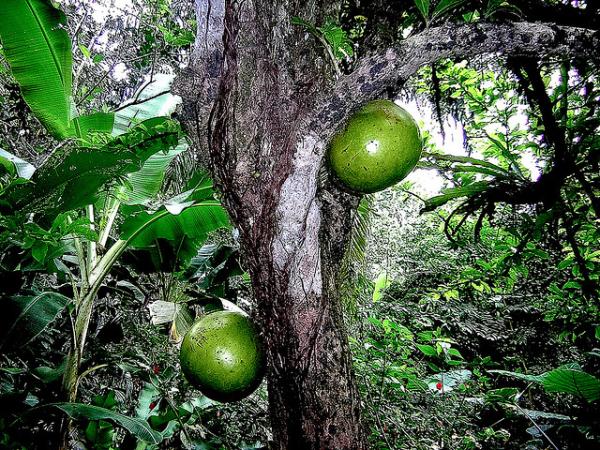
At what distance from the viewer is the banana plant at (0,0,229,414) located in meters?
1.66

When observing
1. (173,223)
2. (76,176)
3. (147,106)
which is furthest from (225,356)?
(147,106)

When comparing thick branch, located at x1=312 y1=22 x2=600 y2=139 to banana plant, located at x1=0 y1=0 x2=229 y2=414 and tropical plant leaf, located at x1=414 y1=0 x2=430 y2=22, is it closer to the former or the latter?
tropical plant leaf, located at x1=414 y1=0 x2=430 y2=22

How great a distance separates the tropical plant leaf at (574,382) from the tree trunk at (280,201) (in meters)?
1.19

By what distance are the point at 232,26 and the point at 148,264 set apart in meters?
2.44

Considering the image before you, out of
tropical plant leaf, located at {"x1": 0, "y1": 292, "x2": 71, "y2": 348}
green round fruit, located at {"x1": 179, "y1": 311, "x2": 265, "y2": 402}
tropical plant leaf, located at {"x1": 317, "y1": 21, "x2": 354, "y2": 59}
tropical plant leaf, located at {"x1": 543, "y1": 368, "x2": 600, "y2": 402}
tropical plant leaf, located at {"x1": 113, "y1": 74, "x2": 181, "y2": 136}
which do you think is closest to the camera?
tropical plant leaf, located at {"x1": 317, "y1": 21, "x2": 354, "y2": 59}

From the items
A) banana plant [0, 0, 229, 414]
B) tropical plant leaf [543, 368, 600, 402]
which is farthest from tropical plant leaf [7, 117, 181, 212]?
tropical plant leaf [543, 368, 600, 402]

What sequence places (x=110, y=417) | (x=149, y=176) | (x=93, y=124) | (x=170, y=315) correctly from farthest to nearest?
(x=149, y=176) → (x=170, y=315) → (x=93, y=124) → (x=110, y=417)

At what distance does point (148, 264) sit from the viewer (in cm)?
304

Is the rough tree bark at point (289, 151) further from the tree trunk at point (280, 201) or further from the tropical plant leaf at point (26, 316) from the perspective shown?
the tropical plant leaf at point (26, 316)

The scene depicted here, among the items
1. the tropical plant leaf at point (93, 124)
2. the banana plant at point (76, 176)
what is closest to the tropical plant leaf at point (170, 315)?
the banana plant at point (76, 176)

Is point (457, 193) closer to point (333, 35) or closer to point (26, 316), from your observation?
point (333, 35)

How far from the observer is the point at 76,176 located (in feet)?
5.65

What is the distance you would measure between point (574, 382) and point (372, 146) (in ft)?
4.63

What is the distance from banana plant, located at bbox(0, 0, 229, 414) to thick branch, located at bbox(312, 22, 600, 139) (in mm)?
1056
